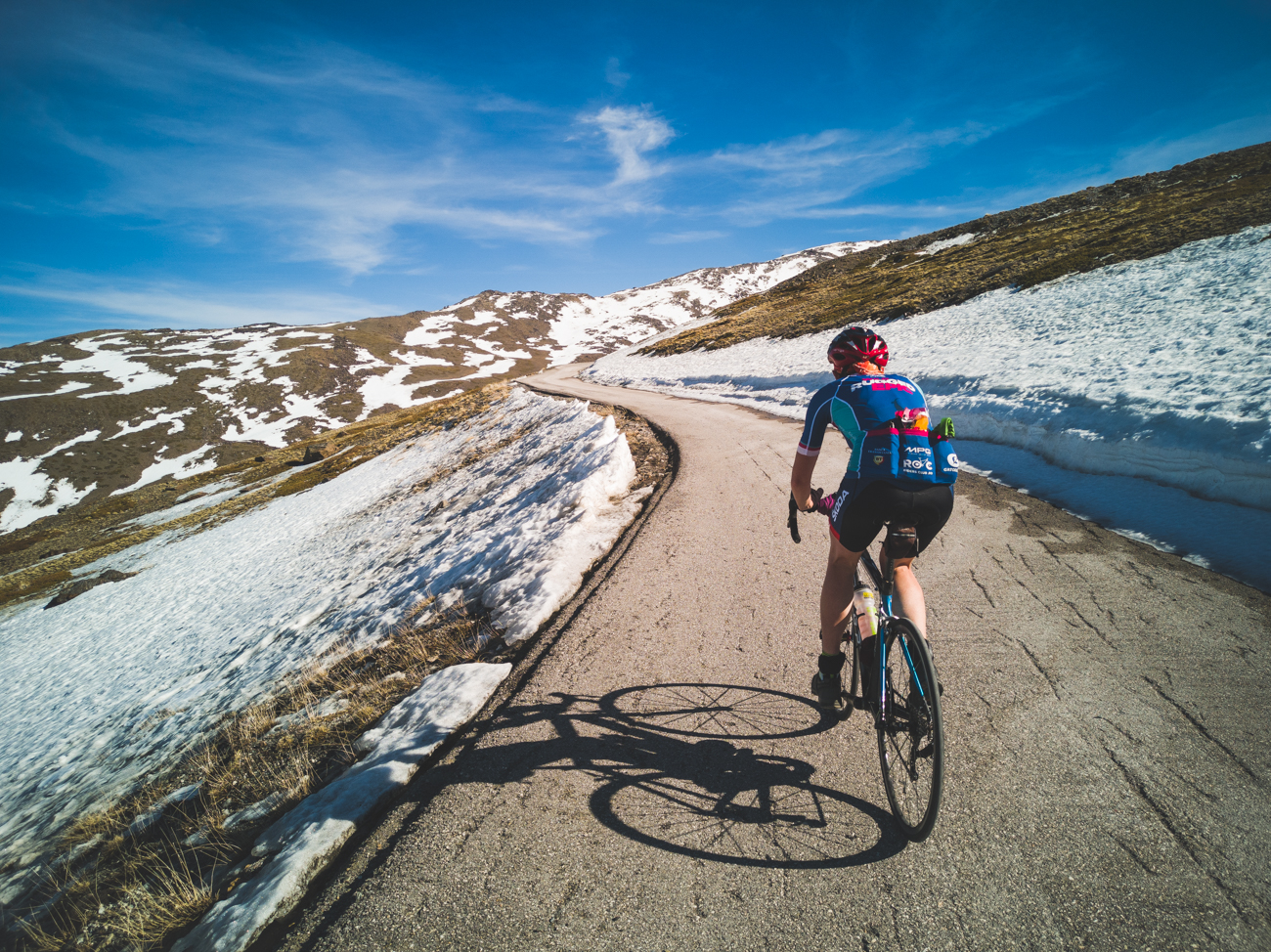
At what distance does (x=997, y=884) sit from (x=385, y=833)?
12.4 feet

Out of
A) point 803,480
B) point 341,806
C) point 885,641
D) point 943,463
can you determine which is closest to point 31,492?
point 341,806

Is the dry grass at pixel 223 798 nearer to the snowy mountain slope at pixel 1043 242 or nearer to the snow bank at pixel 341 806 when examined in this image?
the snow bank at pixel 341 806

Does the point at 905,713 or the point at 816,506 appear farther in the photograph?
the point at 816,506

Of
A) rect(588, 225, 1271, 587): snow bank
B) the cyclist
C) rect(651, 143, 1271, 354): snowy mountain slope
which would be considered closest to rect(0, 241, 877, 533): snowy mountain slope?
rect(651, 143, 1271, 354): snowy mountain slope

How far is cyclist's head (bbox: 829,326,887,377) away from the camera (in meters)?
3.61

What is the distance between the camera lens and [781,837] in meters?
2.99

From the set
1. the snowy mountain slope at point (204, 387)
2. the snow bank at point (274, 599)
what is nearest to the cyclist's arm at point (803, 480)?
the snow bank at point (274, 599)

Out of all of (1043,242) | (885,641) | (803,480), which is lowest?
(885,641)

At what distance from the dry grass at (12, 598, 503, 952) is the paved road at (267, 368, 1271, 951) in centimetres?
156

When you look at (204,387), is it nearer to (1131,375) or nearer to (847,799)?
(847,799)

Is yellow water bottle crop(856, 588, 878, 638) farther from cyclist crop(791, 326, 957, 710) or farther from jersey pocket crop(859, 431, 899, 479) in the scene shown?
jersey pocket crop(859, 431, 899, 479)

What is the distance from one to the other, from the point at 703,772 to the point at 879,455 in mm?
2582

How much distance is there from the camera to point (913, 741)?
2971 mm

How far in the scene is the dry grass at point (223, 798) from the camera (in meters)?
3.79
